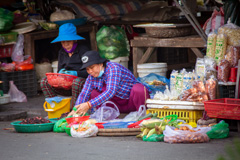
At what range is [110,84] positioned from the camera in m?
5.48

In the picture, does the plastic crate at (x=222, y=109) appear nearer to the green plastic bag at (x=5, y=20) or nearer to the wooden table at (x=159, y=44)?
the wooden table at (x=159, y=44)

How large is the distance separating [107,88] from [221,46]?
1.64 metres

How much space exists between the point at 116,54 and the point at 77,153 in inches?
173

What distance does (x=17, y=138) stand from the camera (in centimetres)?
511

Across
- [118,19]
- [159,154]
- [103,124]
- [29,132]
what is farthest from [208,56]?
[118,19]

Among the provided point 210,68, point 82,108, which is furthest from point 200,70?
point 82,108

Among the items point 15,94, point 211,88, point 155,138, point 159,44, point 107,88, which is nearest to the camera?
point 155,138

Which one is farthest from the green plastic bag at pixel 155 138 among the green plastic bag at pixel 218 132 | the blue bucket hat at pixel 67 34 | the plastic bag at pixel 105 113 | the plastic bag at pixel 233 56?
the blue bucket hat at pixel 67 34

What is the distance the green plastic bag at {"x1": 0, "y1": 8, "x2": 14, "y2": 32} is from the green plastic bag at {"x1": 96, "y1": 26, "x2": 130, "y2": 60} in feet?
5.87

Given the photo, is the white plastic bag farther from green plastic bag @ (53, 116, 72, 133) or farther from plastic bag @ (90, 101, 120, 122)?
green plastic bag @ (53, 116, 72, 133)

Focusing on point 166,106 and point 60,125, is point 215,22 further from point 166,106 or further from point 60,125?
point 60,125

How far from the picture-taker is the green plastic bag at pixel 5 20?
308 inches

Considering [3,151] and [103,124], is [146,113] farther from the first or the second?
[3,151]

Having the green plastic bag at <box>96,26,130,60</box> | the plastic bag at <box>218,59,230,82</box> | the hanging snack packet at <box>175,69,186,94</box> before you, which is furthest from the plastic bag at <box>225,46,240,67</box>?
the green plastic bag at <box>96,26,130,60</box>
